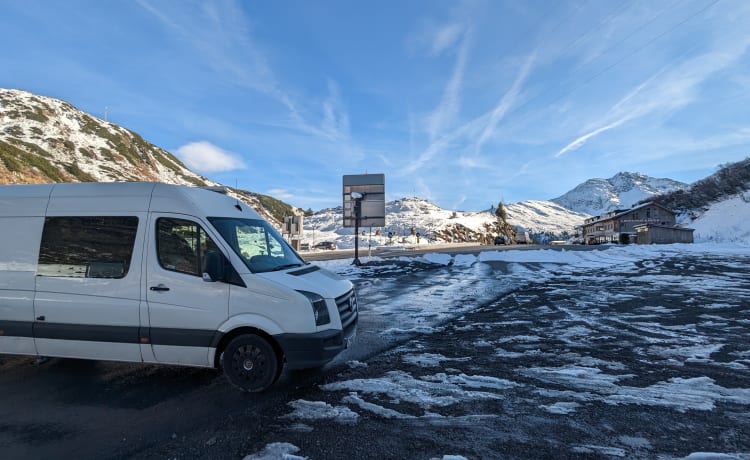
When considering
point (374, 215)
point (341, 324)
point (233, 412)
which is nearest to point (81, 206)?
point (233, 412)

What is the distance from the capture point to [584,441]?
11.1 feet

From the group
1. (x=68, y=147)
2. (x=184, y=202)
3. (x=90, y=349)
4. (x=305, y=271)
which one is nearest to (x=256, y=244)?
(x=305, y=271)

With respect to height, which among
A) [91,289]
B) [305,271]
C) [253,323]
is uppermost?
[305,271]

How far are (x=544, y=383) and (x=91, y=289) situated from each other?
18.4 feet

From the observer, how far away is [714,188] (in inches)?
3531

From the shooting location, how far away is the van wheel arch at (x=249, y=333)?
4.52 meters

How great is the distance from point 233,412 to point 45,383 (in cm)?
279

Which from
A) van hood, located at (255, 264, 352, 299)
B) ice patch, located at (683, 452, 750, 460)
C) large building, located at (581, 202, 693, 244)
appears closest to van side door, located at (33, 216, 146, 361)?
van hood, located at (255, 264, 352, 299)

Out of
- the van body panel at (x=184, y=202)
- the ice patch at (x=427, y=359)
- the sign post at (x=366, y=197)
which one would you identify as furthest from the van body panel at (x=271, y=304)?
the sign post at (x=366, y=197)

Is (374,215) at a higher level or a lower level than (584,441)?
higher

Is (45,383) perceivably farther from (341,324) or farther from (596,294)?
(596,294)

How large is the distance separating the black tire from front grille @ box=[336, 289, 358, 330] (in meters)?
0.92

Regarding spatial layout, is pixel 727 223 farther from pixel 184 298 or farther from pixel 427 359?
pixel 184 298

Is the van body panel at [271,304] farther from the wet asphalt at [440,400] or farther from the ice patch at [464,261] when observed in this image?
the ice patch at [464,261]
